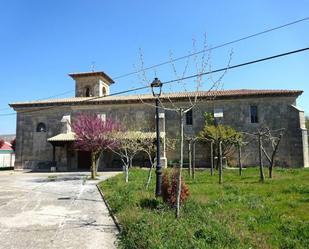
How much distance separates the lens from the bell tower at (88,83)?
36938 millimetres

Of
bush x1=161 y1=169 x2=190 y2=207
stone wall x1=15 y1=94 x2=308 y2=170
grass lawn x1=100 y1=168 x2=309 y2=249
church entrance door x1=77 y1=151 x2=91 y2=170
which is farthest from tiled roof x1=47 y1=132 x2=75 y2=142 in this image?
bush x1=161 y1=169 x2=190 y2=207

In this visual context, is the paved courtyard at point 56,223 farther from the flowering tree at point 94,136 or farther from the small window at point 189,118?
the small window at point 189,118

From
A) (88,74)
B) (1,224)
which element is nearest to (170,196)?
(1,224)

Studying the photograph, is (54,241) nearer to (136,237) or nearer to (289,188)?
(136,237)

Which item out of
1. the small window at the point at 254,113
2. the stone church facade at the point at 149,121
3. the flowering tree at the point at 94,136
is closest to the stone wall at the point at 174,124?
the stone church facade at the point at 149,121

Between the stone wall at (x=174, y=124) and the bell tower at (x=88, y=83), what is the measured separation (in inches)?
223

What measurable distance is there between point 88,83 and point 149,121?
36.6 ft

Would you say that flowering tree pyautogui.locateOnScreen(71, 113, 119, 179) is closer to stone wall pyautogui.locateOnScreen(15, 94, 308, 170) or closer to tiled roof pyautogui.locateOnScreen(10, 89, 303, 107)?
tiled roof pyautogui.locateOnScreen(10, 89, 303, 107)

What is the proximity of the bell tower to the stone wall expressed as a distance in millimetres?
5653

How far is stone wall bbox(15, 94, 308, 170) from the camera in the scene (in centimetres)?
2723

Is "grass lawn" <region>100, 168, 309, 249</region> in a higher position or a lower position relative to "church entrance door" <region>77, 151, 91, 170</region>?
lower

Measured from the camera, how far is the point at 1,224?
7711 millimetres

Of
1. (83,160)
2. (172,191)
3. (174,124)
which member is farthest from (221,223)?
(83,160)

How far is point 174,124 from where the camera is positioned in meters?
29.8
